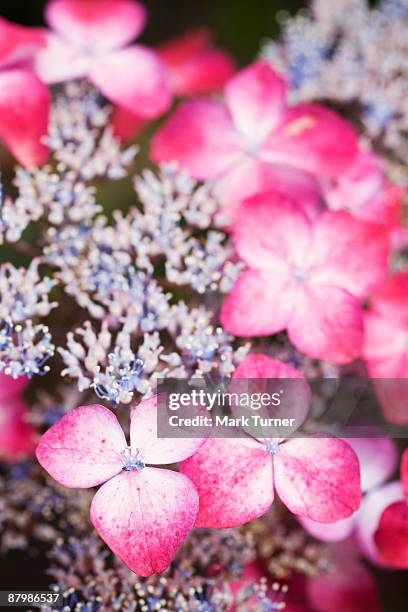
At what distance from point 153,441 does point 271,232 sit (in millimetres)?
186

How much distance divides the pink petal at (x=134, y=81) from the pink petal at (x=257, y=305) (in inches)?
7.7

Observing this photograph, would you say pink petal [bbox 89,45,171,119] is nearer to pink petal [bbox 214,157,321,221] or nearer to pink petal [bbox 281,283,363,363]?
pink petal [bbox 214,157,321,221]

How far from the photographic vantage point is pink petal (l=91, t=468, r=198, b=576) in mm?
424

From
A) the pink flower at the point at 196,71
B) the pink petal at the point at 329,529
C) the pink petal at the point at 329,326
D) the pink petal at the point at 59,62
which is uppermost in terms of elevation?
the pink petal at the point at 59,62

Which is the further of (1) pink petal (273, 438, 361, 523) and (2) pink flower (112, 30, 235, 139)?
(2) pink flower (112, 30, 235, 139)

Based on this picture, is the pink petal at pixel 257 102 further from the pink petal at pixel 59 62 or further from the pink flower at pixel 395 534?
the pink flower at pixel 395 534

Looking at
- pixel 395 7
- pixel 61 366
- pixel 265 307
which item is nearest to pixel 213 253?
pixel 265 307

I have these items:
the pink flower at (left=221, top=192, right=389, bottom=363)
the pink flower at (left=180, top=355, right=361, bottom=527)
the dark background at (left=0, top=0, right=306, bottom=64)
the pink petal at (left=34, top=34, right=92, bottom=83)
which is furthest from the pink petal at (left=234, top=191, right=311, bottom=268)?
the dark background at (left=0, top=0, right=306, bottom=64)

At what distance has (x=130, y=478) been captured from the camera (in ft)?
1.45

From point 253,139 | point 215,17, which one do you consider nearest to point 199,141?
point 253,139

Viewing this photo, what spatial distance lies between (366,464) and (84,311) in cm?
25

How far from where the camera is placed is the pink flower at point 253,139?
629 millimetres

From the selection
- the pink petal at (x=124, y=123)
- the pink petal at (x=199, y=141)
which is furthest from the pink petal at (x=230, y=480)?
the pink petal at (x=124, y=123)

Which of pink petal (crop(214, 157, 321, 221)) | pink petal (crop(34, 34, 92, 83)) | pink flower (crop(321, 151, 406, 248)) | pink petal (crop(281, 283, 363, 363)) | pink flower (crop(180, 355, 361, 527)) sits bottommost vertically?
pink flower (crop(180, 355, 361, 527))
